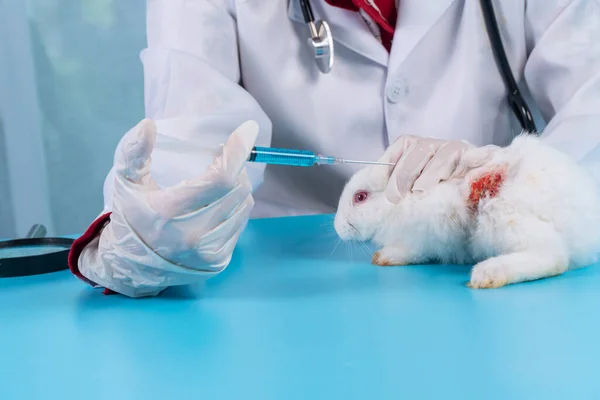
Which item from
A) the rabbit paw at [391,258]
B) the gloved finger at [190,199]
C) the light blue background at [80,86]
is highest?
the gloved finger at [190,199]

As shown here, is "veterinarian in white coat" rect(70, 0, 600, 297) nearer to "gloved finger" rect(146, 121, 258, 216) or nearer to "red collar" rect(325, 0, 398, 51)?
"red collar" rect(325, 0, 398, 51)

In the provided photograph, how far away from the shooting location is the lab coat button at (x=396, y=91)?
1312mm

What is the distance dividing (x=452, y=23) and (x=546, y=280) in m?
0.72

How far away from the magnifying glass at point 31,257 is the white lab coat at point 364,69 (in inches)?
13.7

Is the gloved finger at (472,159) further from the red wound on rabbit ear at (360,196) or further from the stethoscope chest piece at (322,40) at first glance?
the stethoscope chest piece at (322,40)

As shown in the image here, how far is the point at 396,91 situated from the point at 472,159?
1.40ft

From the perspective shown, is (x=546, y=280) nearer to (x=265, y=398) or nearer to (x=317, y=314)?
(x=317, y=314)

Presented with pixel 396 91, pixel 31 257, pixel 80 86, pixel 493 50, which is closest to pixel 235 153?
pixel 31 257

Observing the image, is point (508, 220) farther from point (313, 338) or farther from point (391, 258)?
point (313, 338)

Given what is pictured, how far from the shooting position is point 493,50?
1.35m

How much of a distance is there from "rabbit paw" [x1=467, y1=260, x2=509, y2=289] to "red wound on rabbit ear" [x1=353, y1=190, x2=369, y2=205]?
0.98 ft

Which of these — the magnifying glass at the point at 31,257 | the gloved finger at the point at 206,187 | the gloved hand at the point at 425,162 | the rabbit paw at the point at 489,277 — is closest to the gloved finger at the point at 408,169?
the gloved hand at the point at 425,162

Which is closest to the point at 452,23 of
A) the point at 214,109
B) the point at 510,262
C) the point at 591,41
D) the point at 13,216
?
the point at 591,41

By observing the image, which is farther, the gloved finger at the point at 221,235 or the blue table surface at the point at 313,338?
the gloved finger at the point at 221,235
